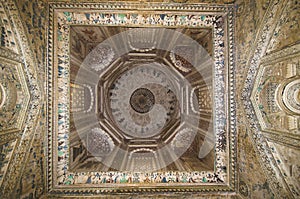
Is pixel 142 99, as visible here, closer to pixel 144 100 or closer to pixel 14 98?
pixel 144 100

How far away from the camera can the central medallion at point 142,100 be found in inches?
262

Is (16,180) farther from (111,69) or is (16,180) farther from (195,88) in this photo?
(195,88)

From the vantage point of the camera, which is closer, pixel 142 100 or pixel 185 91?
pixel 185 91

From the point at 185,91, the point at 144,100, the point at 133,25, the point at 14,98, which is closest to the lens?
the point at 14,98

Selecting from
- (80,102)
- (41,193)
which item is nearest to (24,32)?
(80,102)

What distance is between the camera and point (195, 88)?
550 cm

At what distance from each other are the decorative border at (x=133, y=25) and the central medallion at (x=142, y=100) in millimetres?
2766

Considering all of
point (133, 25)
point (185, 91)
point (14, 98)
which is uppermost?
point (133, 25)

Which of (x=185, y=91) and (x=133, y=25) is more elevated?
(x=133, y=25)

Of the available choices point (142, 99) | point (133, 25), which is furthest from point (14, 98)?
point (142, 99)

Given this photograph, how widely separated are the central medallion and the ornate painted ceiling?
1.12 meters

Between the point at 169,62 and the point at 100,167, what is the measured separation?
10.7ft

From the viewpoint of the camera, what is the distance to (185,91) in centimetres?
597

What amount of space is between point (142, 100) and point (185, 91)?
4.72 ft
